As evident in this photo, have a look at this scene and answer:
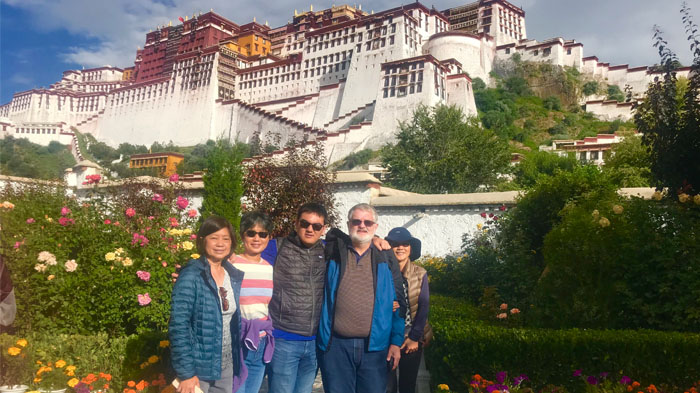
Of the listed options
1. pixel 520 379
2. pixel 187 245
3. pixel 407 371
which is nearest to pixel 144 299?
pixel 187 245

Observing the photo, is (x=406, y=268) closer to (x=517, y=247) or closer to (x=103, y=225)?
(x=103, y=225)

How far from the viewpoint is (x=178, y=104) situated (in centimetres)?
6488

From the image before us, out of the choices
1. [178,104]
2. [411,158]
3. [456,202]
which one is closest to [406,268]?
[456,202]

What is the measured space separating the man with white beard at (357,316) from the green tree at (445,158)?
56.5 feet

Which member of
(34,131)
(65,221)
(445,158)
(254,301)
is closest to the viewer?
(254,301)

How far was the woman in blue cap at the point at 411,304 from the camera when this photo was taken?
4488 millimetres

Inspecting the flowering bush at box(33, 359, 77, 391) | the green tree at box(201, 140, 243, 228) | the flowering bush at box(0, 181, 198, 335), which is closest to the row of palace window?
the green tree at box(201, 140, 243, 228)

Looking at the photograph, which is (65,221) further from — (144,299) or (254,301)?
(254,301)

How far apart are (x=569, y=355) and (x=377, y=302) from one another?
6.46ft

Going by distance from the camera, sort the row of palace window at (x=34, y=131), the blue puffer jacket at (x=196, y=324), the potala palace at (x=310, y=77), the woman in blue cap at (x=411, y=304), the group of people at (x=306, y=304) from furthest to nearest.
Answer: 1. the row of palace window at (x=34, y=131)
2. the potala palace at (x=310, y=77)
3. the woman in blue cap at (x=411, y=304)
4. the group of people at (x=306, y=304)
5. the blue puffer jacket at (x=196, y=324)

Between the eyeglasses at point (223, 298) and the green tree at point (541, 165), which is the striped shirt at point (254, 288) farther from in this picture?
the green tree at point (541, 165)

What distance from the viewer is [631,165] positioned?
23875 millimetres

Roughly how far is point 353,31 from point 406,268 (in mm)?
57253

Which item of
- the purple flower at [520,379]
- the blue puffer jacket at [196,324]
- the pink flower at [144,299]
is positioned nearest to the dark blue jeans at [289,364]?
the blue puffer jacket at [196,324]
